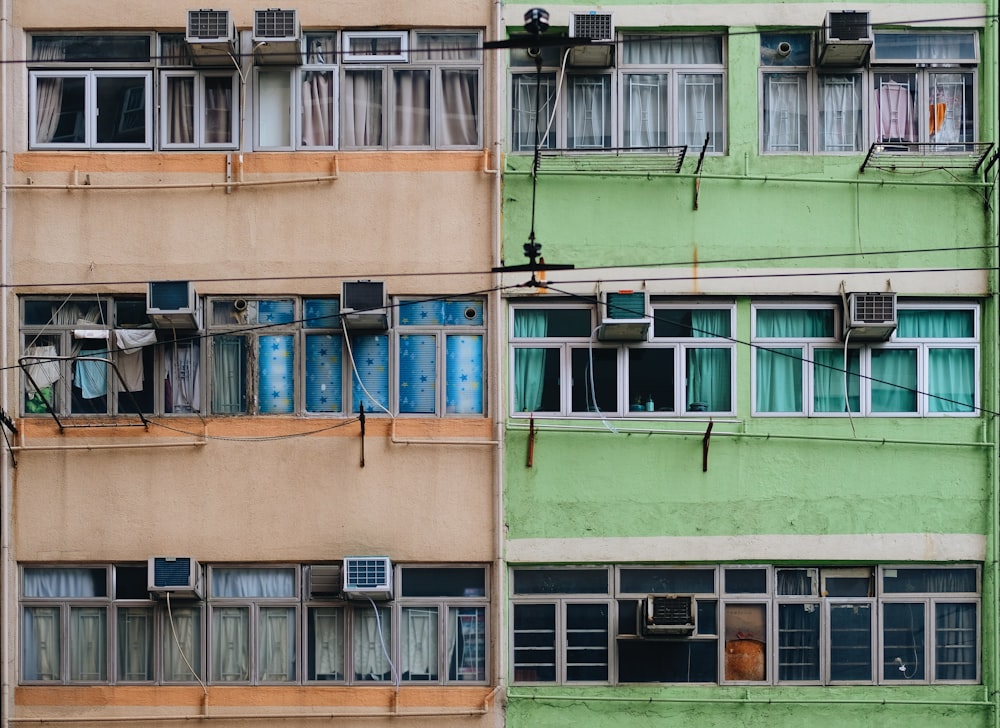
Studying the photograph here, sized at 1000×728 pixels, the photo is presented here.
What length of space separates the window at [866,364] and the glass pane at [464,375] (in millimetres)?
2922

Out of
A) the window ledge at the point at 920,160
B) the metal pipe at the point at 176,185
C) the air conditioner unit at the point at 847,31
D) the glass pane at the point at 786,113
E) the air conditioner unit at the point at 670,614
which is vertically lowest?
the air conditioner unit at the point at 670,614

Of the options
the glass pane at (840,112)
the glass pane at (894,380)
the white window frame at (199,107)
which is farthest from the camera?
the glass pane at (840,112)

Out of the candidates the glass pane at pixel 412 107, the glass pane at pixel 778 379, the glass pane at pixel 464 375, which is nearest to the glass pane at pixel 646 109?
the glass pane at pixel 412 107

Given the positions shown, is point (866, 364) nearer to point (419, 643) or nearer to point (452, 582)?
point (452, 582)

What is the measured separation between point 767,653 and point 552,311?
4185mm

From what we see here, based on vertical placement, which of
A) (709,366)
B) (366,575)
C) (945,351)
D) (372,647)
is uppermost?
(945,351)

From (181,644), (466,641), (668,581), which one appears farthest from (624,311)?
(181,644)

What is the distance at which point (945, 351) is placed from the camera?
40.1 ft

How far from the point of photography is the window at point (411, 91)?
40.6ft

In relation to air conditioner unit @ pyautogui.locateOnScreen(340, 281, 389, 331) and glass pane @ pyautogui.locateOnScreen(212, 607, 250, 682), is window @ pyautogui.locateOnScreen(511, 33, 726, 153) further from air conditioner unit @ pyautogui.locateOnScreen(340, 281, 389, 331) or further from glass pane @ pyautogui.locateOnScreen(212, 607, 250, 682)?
glass pane @ pyautogui.locateOnScreen(212, 607, 250, 682)

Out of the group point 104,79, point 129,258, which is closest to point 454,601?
point 129,258

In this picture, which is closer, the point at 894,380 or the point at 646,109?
the point at 894,380

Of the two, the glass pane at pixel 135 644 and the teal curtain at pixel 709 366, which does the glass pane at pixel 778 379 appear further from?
the glass pane at pixel 135 644

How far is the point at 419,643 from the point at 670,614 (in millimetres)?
2609
